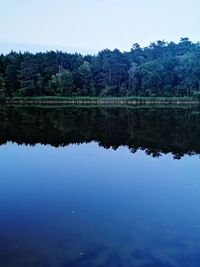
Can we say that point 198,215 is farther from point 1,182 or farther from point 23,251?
point 1,182

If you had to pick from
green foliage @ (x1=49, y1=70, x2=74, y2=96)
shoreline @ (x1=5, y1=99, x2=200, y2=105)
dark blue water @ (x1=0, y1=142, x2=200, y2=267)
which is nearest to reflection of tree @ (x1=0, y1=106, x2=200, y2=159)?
dark blue water @ (x1=0, y1=142, x2=200, y2=267)

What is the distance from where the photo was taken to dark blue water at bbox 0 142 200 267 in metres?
8.77

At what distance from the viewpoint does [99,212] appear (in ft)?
38.6

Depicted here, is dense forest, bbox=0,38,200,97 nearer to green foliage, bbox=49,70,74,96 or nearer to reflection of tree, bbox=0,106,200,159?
green foliage, bbox=49,70,74,96

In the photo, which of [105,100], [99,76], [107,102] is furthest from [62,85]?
[99,76]

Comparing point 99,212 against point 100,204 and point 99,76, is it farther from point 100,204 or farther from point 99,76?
point 99,76

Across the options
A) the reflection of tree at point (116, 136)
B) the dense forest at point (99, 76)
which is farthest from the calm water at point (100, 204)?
the dense forest at point (99, 76)

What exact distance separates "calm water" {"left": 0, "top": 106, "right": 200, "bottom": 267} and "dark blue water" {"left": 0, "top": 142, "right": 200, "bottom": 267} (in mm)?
23

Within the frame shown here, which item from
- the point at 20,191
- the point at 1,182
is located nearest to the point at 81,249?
the point at 20,191

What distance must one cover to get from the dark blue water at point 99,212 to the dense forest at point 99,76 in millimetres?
66154

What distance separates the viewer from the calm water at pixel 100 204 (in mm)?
8812

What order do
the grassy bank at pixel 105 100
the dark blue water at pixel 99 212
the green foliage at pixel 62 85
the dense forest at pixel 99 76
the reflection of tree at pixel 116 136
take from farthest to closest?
the dense forest at pixel 99 76, the green foliage at pixel 62 85, the grassy bank at pixel 105 100, the reflection of tree at pixel 116 136, the dark blue water at pixel 99 212

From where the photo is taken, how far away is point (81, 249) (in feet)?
29.5

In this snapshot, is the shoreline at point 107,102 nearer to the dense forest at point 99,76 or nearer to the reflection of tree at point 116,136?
the dense forest at point 99,76
